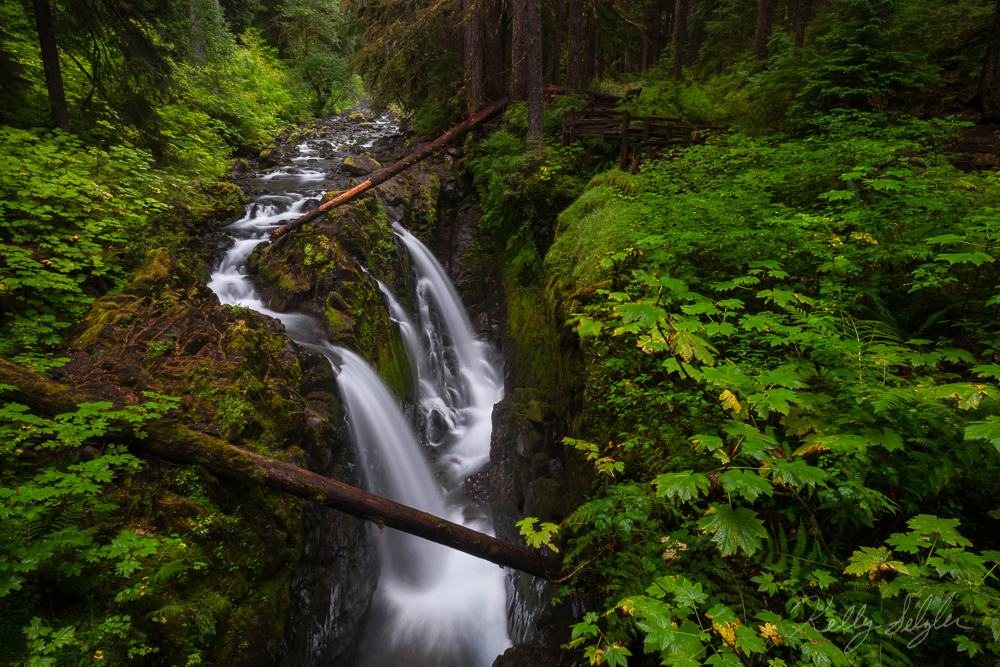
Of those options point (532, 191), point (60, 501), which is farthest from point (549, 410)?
point (532, 191)

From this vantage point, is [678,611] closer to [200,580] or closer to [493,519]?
[200,580]

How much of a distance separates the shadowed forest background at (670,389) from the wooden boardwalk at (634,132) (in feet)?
1.49

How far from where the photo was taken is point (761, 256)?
3.87 metres

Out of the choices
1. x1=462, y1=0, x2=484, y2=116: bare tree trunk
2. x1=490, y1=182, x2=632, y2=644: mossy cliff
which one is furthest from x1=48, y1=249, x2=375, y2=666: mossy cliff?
x1=462, y1=0, x2=484, y2=116: bare tree trunk

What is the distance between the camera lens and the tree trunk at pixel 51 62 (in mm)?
6828

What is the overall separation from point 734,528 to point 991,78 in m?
11.5

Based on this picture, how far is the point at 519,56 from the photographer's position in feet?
45.1

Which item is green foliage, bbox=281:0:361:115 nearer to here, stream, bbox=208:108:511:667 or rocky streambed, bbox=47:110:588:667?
stream, bbox=208:108:511:667

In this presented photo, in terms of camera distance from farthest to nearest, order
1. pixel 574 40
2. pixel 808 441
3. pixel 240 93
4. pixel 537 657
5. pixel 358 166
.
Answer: pixel 240 93
pixel 358 166
pixel 574 40
pixel 537 657
pixel 808 441

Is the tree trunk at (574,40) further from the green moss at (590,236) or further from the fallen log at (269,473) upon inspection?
the fallen log at (269,473)

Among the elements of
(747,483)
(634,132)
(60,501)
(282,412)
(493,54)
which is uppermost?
(493,54)

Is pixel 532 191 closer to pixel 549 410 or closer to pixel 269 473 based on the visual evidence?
pixel 549 410

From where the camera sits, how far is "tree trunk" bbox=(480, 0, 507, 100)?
49.4 ft

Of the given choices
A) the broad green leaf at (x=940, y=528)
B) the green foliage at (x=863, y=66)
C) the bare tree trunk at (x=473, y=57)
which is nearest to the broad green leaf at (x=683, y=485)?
the broad green leaf at (x=940, y=528)
